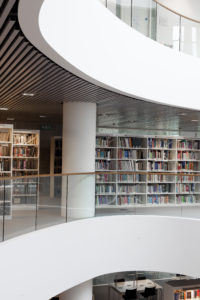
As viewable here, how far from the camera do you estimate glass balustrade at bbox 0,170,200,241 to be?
5160 millimetres

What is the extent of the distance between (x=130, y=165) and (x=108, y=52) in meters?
4.46

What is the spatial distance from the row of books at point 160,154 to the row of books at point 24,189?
4.83 m

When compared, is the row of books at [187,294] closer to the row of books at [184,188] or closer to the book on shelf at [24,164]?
the row of books at [184,188]

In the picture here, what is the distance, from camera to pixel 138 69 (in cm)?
620

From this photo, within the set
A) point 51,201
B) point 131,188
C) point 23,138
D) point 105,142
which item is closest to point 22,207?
point 51,201

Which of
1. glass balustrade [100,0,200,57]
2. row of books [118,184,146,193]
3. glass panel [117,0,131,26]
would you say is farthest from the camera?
row of books [118,184,146,193]

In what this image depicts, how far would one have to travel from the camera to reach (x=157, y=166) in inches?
392

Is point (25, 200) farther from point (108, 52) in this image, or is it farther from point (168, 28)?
point (168, 28)

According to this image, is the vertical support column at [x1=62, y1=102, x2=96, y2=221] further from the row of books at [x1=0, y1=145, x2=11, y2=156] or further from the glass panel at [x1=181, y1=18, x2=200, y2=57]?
the glass panel at [x1=181, y1=18, x2=200, y2=57]

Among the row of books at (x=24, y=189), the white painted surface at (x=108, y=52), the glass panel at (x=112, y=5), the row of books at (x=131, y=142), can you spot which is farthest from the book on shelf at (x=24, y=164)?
the glass panel at (x=112, y=5)

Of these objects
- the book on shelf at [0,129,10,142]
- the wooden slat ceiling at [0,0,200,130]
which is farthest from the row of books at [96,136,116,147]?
the book on shelf at [0,129,10,142]

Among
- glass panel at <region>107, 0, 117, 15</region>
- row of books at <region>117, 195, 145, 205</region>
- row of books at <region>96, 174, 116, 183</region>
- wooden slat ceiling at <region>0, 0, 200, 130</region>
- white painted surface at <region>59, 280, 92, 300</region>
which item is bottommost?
white painted surface at <region>59, 280, 92, 300</region>

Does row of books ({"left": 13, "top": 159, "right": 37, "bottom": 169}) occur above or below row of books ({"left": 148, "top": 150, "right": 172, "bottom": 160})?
below

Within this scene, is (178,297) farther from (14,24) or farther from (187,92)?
(14,24)
